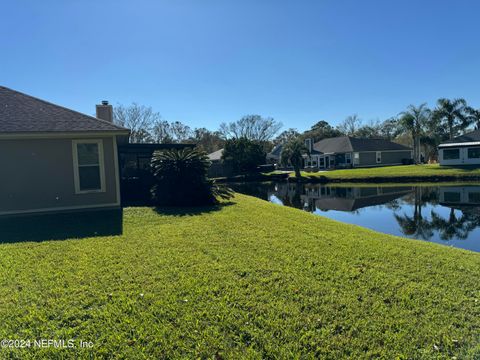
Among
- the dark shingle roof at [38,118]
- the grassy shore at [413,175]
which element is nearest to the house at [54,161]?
the dark shingle roof at [38,118]

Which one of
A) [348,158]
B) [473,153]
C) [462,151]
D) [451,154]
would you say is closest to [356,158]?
[348,158]

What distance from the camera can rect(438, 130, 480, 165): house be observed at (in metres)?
36.1

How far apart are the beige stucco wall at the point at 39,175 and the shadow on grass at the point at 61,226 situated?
42cm

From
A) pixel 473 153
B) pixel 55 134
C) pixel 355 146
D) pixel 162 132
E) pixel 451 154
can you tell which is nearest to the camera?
pixel 55 134

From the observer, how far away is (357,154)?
45844 millimetres

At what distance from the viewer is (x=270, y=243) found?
6.68m

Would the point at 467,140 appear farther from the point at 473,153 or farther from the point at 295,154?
the point at 295,154

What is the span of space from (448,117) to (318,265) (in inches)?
1844

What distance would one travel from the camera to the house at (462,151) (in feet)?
118

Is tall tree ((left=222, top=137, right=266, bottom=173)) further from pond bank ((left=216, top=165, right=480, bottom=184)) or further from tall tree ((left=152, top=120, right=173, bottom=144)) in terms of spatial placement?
tall tree ((left=152, top=120, right=173, bottom=144))

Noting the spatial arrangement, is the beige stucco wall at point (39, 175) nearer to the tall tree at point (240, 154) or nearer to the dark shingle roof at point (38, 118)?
the dark shingle roof at point (38, 118)

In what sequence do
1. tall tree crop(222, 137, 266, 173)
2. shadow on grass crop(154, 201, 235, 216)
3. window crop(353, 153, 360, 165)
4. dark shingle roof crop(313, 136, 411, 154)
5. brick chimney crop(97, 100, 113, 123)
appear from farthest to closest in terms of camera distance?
→ dark shingle roof crop(313, 136, 411, 154)
window crop(353, 153, 360, 165)
tall tree crop(222, 137, 266, 173)
brick chimney crop(97, 100, 113, 123)
shadow on grass crop(154, 201, 235, 216)

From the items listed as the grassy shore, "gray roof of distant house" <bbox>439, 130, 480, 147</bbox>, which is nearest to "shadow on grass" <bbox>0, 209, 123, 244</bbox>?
the grassy shore

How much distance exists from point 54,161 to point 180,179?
14.0 ft
